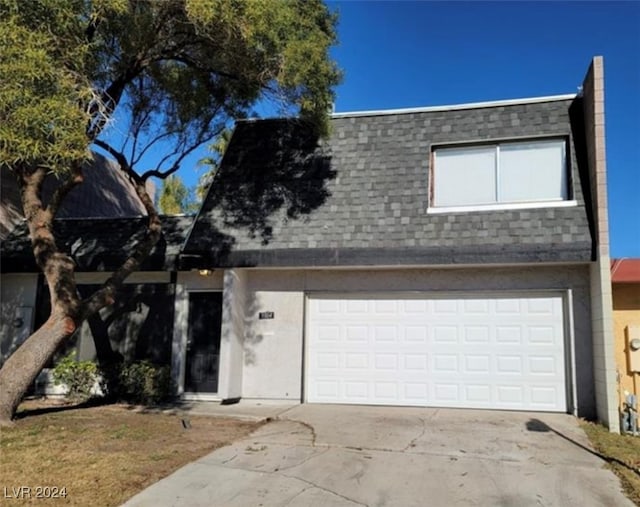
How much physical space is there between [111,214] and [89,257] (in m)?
5.06

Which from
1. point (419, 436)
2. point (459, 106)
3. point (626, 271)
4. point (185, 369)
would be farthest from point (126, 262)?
point (626, 271)

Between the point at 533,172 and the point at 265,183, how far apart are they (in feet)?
17.5

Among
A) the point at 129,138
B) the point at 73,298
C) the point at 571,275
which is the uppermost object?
the point at 129,138

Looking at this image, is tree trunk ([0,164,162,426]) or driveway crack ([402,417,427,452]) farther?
tree trunk ([0,164,162,426])

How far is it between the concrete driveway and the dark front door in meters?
2.76

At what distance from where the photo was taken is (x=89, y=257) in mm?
11867

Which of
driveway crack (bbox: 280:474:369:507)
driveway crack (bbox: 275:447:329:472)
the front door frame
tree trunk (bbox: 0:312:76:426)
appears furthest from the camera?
the front door frame

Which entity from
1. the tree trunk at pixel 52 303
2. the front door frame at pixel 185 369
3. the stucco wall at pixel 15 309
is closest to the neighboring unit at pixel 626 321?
the front door frame at pixel 185 369

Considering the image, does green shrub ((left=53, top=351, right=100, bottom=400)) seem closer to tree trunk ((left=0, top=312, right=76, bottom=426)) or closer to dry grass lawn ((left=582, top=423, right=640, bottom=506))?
tree trunk ((left=0, top=312, right=76, bottom=426))

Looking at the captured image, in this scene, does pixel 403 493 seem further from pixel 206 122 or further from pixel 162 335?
pixel 206 122

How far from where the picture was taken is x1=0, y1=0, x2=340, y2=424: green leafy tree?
677cm

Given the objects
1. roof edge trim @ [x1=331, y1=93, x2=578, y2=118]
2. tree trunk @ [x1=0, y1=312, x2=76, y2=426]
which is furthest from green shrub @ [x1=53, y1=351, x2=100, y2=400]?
roof edge trim @ [x1=331, y1=93, x2=578, y2=118]

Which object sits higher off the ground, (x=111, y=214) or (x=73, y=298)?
(x=111, y=214)

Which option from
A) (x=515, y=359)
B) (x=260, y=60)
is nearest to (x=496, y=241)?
(x=515, y=359)
